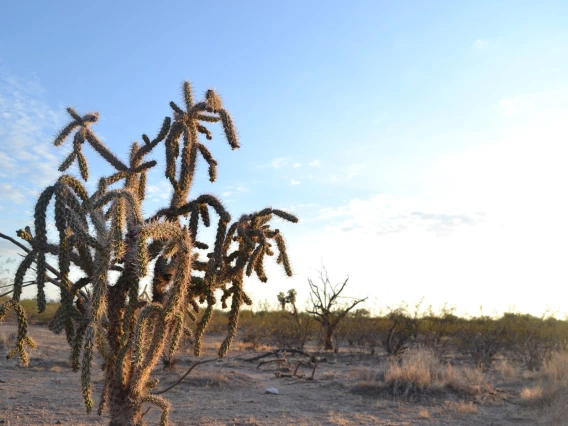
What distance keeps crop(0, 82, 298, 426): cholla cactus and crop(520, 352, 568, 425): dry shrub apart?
4.75 meters

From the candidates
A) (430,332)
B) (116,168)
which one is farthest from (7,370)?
(430,332)

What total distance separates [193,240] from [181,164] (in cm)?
79

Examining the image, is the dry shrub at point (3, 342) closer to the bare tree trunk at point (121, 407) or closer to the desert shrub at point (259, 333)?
the desert shrub at point (259, 333)

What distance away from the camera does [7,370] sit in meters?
9.12

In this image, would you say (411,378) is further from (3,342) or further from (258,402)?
(3,342)

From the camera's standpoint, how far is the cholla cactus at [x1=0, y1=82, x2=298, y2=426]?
3627 mm

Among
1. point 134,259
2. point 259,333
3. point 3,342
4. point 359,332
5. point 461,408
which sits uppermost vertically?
point 134,259

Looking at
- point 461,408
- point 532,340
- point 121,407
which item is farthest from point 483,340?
point 121,407

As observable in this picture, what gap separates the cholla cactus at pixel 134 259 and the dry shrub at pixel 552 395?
15.6ft

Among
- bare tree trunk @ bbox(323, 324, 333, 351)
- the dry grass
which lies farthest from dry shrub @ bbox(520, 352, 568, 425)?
bare tree trunk @ bbox(323, 324, 333, 351)

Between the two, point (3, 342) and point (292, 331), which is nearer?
point (3, 342)

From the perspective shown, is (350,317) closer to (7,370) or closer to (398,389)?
(398,389)

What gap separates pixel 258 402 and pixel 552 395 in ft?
15.5

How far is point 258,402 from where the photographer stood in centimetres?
790
